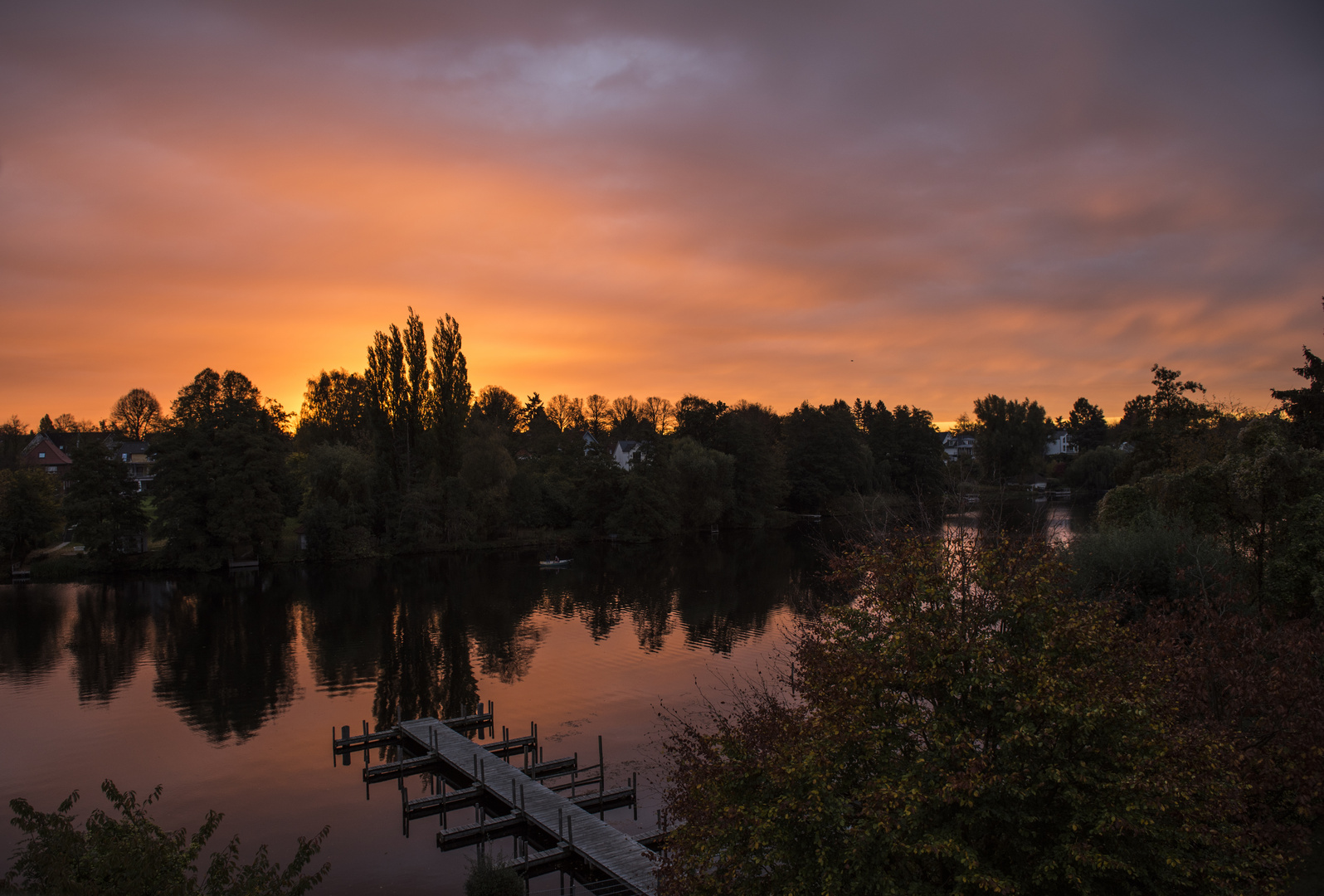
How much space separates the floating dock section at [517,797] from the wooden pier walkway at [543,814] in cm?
3

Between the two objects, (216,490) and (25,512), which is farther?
(216,490)

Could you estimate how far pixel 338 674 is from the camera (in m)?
36.3

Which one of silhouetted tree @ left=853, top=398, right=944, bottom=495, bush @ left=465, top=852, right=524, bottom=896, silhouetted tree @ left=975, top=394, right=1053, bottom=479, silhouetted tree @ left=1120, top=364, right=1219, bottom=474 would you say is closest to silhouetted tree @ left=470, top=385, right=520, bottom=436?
silhouetted tree @ left=853, top=398, right=944, bottom=495

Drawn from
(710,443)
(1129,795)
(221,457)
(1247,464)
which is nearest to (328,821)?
(1129,795)

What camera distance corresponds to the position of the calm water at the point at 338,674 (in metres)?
23.1

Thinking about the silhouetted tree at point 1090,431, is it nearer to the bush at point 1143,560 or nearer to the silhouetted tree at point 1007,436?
the silhouetted tree at point 1007,436

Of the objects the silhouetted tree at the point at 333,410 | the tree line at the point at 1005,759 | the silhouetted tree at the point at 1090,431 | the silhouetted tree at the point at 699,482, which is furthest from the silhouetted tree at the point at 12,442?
the silhouetted tree at the point at 1090,431

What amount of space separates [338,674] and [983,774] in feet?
109

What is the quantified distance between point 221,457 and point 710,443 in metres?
52.8

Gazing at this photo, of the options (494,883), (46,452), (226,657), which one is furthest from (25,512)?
(494,883)

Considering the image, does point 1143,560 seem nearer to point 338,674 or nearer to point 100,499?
point 338,674

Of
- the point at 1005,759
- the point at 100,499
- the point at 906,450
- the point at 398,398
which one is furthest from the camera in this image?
the point at 906,450

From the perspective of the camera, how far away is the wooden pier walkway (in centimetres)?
1827

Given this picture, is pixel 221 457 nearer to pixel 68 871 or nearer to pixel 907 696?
pixel 68 871
